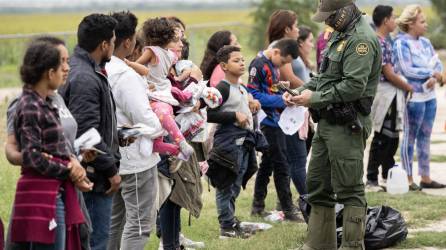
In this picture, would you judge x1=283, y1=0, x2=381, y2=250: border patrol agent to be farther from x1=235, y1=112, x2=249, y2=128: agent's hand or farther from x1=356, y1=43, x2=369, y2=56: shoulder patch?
x1=235, y1=112, x2=249, y2=128: agent's hand

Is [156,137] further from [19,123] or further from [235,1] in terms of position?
[235,1]

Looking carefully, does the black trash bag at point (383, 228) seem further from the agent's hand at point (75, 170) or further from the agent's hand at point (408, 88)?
the agent's hand at point (75, 170)

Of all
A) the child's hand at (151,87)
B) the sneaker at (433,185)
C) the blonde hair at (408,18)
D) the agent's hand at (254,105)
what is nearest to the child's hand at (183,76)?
the child's hand at (151,87)

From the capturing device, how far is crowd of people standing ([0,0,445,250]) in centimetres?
522

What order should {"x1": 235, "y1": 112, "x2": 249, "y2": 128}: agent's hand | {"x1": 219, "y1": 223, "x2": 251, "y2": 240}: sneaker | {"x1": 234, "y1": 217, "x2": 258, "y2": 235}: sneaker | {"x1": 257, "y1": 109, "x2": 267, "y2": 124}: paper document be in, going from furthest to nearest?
{"x1": 257, "y1": 109, "x2": 267, "y2": 124}: paper document, {"x1": 234, "y1": 217, "x2": 258, "y2": 235}: sneaker, {"x1": 219, "y1": 223, "x2": 251, "y2": 240}: sneaker, {"x1": 235, "y1": 112, "x2": 249, "y2": 128}: agent's hand

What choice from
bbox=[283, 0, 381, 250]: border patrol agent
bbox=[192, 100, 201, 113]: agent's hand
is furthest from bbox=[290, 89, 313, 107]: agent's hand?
bbox=[192, 100, 201, 113]: agent's hand

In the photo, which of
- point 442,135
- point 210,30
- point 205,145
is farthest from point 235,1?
point 205,145

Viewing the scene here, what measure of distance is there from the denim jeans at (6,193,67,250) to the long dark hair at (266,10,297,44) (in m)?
4.68

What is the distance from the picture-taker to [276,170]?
9219 mm

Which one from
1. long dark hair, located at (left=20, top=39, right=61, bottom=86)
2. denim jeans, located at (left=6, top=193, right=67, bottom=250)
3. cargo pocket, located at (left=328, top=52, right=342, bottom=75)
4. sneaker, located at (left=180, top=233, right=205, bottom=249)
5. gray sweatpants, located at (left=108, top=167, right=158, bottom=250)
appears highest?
long dark hair, located at (left=20, top=39, right=61, bottom=86)

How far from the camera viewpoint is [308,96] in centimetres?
709

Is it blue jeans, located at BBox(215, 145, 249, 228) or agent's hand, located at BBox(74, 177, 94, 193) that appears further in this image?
blue jeans, located at BBox(215, 145, 249, 228)

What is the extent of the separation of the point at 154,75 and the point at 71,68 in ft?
5.29

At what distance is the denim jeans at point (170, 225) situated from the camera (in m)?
7.53
